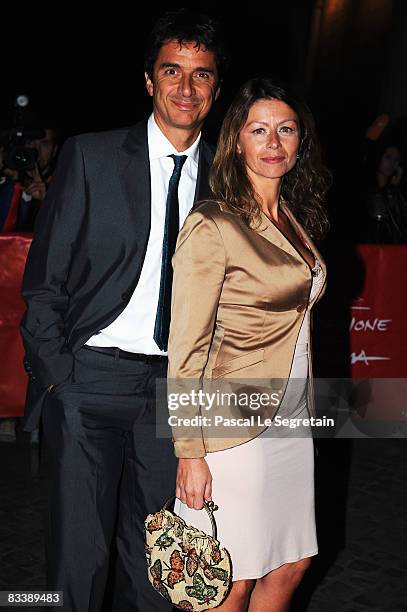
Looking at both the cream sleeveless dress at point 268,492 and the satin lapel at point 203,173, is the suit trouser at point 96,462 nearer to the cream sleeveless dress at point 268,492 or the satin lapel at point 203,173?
the cream sleeveless dress at point 268,492

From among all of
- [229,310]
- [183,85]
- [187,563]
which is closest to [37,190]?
[183,85]

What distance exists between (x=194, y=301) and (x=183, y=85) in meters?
0.83

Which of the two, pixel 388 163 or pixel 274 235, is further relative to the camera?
pixel 388 163

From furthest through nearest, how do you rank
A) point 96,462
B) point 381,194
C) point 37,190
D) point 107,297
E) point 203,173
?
point 381,194 → point 37,190 → point 203,173 → point 96,462 → point 107,297

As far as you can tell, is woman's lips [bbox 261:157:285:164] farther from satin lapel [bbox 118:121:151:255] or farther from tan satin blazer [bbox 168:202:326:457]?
satin lapel [bbox 118:121:151:255]

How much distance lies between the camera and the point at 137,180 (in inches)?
115

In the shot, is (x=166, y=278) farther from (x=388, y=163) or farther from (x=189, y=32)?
(x=388, y=163)

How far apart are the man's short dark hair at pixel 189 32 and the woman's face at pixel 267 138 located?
1.29ft

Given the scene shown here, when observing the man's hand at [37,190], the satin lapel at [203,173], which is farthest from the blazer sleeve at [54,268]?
the man's hand at [37,190]

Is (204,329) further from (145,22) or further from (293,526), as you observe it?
(145,22)

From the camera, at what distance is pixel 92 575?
3.00m

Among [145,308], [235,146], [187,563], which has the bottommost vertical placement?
[187,563]

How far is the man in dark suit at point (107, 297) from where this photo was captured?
286cm

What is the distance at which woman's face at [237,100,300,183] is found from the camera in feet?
8.93
